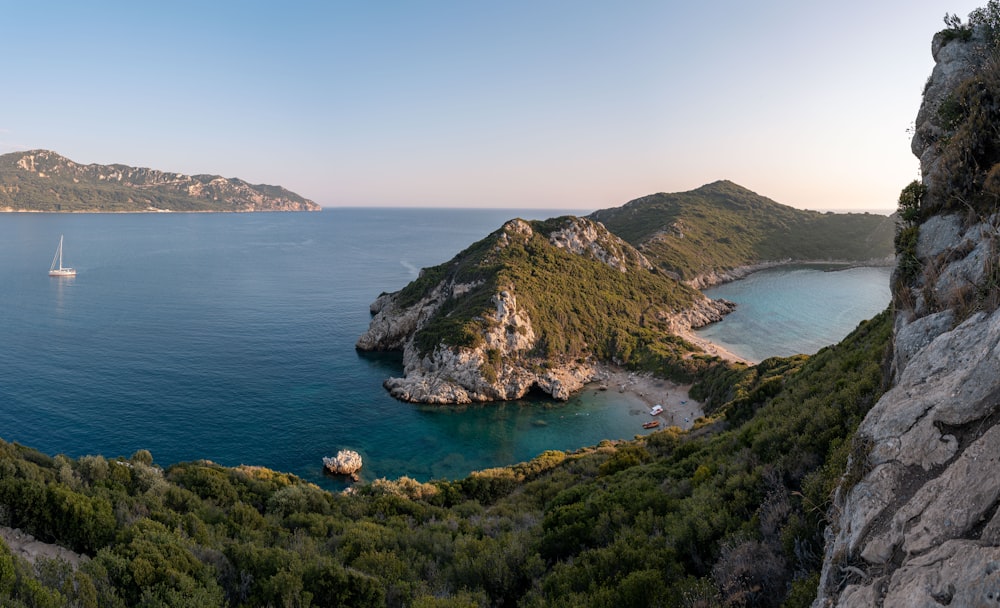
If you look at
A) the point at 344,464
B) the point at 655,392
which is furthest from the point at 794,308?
the point at 344,464

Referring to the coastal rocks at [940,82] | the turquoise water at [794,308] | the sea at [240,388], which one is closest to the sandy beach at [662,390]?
the sea at [240,388]

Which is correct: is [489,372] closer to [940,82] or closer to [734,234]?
[940,82]

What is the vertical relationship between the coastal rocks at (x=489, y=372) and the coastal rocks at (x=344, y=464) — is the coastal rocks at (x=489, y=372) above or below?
above

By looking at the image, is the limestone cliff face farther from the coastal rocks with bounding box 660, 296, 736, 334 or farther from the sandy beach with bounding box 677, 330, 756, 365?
the coastal rocks with bounding box 660, 296, 736, 334

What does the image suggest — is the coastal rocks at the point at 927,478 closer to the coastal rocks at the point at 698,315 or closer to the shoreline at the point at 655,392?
the shoreline at the point at 655,392

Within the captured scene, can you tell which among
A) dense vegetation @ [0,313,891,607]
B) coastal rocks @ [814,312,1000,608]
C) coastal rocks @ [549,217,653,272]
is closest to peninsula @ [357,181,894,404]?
coastal rocks @ [549,217,653,272]
